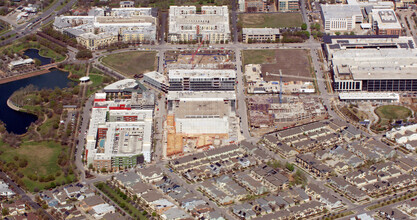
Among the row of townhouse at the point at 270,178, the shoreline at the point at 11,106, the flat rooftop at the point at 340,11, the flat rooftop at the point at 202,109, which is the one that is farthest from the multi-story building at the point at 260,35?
the row of townhouse at the point at 270,178

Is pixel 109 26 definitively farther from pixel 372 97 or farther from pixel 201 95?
pixel 372 97

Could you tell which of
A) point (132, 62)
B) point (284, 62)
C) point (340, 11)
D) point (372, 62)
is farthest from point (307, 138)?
point (340, 11)

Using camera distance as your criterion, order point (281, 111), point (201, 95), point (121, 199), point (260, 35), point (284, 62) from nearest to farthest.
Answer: point (121, 199) → point (281, 111) → point (201, 95) → point (284, 62) → point (260, 35)

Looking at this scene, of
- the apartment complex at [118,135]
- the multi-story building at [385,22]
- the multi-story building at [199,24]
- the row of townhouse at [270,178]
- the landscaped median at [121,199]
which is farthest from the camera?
the multi-story building at [199,24]

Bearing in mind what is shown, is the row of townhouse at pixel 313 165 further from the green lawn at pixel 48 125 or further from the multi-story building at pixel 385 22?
the multi-story building at pixel 385 22

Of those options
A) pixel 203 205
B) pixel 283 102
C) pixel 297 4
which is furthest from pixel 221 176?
pixel 297 4

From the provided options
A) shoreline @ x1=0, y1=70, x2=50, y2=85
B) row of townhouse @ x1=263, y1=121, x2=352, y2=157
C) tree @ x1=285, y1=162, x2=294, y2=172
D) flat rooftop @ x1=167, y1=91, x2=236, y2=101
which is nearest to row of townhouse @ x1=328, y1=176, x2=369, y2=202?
tree @ x1=285, y1=162, x2=294, y2=172

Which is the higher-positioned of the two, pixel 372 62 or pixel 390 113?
pixel 372 62
